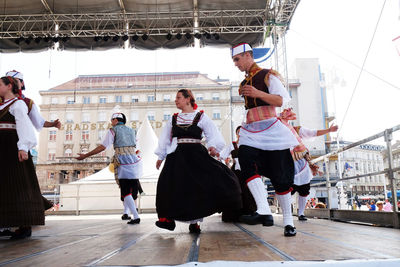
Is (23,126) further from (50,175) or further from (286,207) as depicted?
(50,175)

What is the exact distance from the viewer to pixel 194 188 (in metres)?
2.96

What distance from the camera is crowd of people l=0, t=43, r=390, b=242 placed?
2.68 meters

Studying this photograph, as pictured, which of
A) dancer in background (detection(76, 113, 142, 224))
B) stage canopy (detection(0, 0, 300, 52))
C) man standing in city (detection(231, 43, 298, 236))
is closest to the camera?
man standing in city (detection(231, 43, 298, 236))

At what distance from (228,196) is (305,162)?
218cm

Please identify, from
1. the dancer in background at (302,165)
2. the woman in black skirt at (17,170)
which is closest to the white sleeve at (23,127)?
the woman in black skirt at (17,170)

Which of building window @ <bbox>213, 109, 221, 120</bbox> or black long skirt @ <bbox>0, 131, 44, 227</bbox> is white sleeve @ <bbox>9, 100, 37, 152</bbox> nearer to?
black long skirt @ <bbox>0, 131, 44, 227</bbox>

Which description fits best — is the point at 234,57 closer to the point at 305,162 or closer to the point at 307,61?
the point at 305,162

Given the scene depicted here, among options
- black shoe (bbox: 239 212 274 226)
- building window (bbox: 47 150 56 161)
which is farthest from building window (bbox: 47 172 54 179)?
black shoe (bbox: 239 212 274 226)

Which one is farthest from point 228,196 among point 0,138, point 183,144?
point 0,138

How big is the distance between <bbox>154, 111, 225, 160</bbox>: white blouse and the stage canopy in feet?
21.3

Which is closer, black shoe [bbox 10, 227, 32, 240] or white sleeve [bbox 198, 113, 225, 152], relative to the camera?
black shoe [bbox 10, 227, 32, 240]

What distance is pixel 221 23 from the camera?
948 centimetres

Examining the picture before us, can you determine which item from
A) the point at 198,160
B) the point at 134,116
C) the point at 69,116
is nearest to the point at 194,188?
the point at 198,160

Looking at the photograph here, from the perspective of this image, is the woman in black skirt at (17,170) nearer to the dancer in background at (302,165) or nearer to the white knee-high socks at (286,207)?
the white knee-high socks at (286,207)
